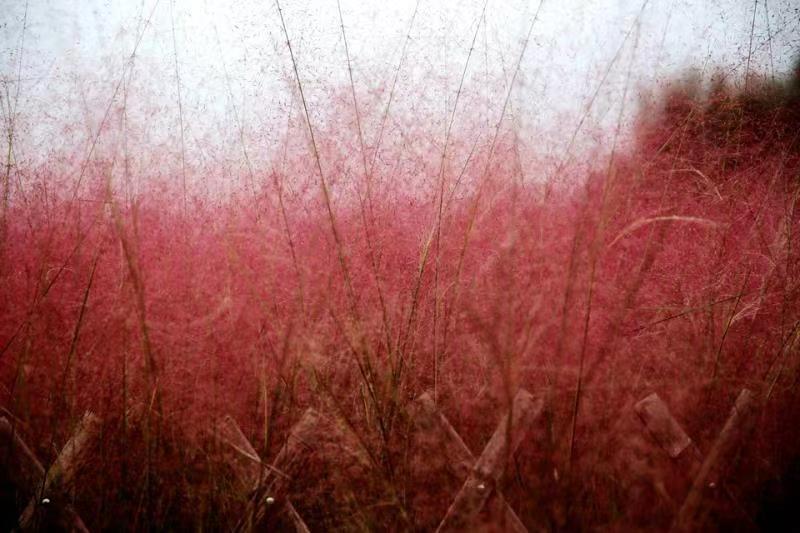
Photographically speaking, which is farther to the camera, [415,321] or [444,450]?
[415,321]

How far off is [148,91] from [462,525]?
66.7 inches

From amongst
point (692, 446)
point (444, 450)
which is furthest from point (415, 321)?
point (692, 446)

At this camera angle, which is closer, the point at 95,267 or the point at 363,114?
the point at 95,267

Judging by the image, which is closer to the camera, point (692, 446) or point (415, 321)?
point (692, 446)

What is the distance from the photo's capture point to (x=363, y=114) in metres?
1.65

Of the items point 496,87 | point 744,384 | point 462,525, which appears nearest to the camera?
point 462,525

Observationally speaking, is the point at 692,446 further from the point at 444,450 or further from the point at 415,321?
the point at 415,321

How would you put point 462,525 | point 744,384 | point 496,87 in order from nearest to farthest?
point 462,525 → point 744,384 → point 496,87

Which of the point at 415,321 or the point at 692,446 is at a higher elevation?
the point at 415,321

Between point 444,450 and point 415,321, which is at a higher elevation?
point 415,321

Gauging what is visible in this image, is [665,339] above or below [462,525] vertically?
above

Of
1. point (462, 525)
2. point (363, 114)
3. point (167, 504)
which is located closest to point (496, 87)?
point (363, 114)

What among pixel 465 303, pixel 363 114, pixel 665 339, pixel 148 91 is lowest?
pixel 665 339

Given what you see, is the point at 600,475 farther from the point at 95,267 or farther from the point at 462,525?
the point at 95,267
